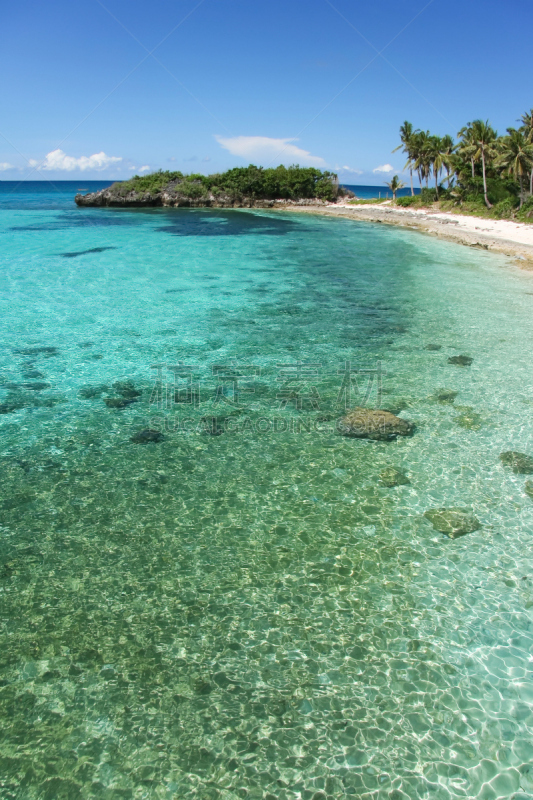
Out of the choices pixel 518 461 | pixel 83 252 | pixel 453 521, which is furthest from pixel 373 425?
pixel 83 252

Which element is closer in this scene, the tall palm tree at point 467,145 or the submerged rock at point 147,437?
the submerged rock at point 147,437

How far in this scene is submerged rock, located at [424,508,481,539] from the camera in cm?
837

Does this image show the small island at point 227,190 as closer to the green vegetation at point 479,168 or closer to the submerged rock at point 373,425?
the green vegetation at point 479,168

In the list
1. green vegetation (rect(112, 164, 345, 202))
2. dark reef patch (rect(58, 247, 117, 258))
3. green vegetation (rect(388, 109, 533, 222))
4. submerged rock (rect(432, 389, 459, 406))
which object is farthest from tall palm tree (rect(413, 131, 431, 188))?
submerged rock (rect(432, 389, 459, 406))

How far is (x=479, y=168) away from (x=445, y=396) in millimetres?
58818

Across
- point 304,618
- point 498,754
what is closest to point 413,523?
point 304,618

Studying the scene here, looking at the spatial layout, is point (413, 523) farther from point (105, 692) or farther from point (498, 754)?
point (105, 692)

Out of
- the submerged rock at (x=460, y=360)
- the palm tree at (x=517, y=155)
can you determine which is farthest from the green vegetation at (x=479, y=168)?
the submerged rock at (x=460, y=360)

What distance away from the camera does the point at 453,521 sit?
28.1ft

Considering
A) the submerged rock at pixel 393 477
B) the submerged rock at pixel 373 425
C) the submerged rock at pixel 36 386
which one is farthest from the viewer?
the submerged rock at pixel 36 386

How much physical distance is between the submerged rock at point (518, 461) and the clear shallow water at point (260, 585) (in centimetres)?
23

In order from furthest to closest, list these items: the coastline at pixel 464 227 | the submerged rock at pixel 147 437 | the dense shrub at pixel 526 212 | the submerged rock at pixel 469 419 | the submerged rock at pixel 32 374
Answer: the dense shrub at pixel 526 212 < the coastline at pixel 464 227 < the submerged rock at pixel 32 374 < the submerged rock at pixel 469 419 < the submerged rock at pixel 147 437

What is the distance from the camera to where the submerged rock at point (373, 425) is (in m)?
11.4

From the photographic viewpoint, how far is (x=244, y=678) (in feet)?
19.4
